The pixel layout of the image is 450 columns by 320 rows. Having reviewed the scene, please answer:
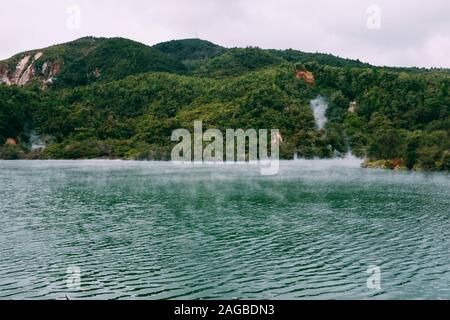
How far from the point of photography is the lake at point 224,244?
26.7 meters

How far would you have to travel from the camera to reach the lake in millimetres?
26703

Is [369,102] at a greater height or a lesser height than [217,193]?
greater

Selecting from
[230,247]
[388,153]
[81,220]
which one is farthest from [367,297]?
[388,153]

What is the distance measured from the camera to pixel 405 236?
40.5 metres

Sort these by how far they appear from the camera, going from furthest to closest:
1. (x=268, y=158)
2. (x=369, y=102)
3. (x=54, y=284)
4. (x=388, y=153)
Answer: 1. (x=369, y=102)
2. (x=268, y=158)
3. (x=388, y=153)
4. (x=54, y=284)

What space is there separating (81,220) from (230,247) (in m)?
18.9

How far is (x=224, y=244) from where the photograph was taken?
37250 millimetres

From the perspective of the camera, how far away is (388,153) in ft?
421

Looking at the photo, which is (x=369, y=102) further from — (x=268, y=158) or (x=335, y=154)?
(x=268, y=158)
